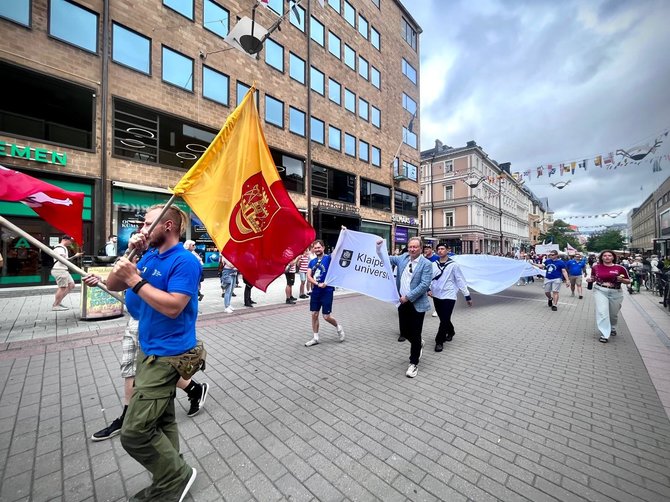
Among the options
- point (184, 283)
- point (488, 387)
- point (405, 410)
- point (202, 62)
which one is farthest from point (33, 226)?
point (488, 387)

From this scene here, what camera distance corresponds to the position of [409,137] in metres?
30.7

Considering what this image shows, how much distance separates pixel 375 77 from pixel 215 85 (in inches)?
635

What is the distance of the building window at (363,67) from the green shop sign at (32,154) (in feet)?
70.9

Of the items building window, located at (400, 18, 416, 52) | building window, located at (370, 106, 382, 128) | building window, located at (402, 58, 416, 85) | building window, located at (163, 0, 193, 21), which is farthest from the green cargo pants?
building window, located at (400, 18, 416, 52)

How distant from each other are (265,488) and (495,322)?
7.21 m

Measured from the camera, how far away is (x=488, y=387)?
4.02m

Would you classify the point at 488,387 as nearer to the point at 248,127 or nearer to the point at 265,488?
the point at 265,488

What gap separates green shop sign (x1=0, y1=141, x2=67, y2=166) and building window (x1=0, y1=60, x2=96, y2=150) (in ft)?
1.88

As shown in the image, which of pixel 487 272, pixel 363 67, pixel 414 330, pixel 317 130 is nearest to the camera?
pixel 414 330

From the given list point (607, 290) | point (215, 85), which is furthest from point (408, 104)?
point (607, 290)

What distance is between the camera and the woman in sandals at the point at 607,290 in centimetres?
613

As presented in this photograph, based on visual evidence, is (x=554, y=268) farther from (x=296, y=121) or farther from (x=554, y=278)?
(x=296, y=121)

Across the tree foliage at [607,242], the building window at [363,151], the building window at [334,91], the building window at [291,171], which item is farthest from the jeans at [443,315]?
the tree foliage at [607,242]

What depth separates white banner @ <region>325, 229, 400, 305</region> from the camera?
5.55m
